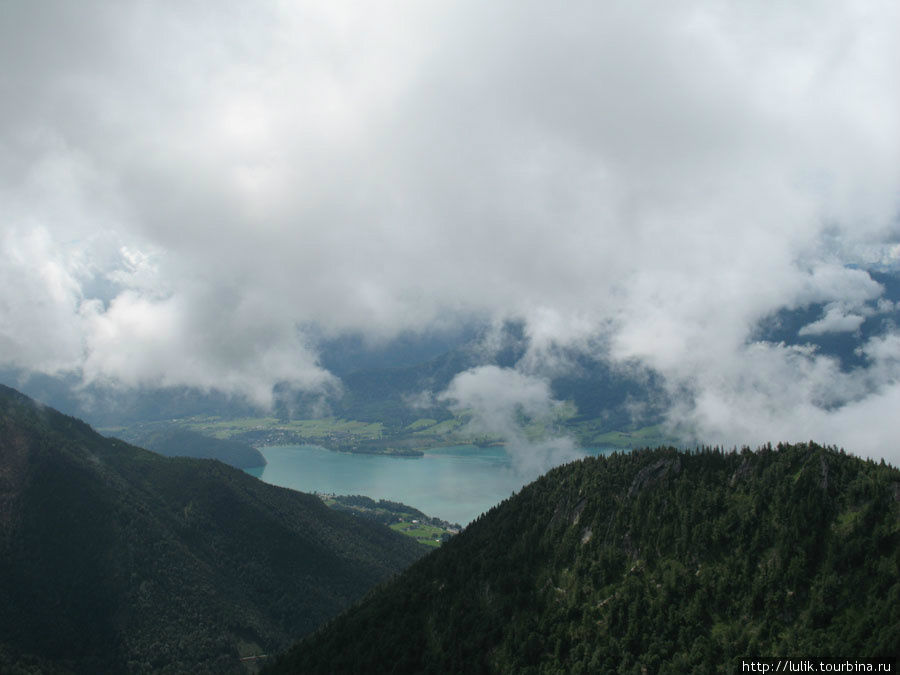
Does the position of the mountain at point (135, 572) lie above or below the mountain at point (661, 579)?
below

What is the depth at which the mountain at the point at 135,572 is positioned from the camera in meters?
135

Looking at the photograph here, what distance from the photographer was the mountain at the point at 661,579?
2359 inches

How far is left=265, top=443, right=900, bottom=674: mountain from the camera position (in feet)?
197

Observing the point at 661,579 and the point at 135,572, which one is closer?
the point at 661,579

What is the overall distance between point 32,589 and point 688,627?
146 m

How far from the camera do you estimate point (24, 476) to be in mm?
164875

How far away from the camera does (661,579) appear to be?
7225 centimetres

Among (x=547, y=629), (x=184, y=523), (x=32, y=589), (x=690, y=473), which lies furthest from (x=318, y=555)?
(x=690, y=473)

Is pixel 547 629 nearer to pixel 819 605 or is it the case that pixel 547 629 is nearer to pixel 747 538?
pixel 747 538

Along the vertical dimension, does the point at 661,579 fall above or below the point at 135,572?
above

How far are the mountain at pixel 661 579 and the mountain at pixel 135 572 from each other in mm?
53454

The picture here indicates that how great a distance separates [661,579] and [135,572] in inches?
5538

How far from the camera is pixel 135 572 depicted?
517ft

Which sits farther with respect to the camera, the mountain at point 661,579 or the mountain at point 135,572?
the mountain at point 135,572
